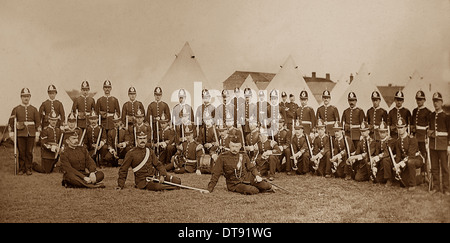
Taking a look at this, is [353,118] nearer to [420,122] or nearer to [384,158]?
[384,158]

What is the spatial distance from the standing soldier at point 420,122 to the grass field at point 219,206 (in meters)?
0.45

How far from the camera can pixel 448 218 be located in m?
4.08

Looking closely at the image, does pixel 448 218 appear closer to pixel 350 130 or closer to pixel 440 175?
pixel 440 175

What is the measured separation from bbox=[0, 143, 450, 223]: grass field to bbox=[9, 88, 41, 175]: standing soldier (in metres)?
0.50

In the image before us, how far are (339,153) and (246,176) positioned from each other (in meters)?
1.37

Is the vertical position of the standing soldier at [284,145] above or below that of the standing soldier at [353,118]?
below

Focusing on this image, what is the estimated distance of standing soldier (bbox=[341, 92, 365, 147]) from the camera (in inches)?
202

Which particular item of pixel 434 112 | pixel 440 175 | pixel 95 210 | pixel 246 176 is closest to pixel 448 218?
pixel 440 175

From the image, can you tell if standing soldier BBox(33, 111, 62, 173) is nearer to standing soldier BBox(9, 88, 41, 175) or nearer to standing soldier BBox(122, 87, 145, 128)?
standing soldier BBox(9, 88, 41, 175)

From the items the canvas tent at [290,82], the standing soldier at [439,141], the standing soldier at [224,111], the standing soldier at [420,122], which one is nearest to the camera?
the standing soldier at [439,141]

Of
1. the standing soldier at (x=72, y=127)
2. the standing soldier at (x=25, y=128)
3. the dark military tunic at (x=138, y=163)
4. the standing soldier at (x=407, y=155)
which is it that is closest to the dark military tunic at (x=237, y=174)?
the dark military tunic at (x=138, y=163)

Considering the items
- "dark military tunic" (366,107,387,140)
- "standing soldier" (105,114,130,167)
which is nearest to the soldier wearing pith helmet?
"dark military tunic" (366,107,387,140)

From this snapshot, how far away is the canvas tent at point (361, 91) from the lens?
4.79 m

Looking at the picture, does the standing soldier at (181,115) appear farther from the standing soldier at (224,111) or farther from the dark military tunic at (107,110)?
the dark military tunic at (107,110)
